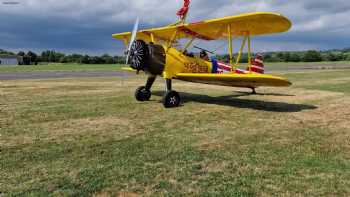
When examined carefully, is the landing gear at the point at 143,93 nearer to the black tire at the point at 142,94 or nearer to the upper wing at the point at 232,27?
the black tire at the point at 142,94

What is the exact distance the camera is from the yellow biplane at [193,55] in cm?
982

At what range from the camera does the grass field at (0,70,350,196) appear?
391 cm

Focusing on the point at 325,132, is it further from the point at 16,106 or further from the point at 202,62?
the point at 16,106

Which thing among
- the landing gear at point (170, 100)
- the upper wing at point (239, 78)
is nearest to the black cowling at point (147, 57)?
the upper wing at point (239, 78)

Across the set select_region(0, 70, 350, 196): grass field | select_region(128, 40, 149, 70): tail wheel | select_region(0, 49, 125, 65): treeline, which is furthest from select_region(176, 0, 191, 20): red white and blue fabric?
select_region(0, 49, 125, 65): treeline

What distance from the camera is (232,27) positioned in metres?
10.9

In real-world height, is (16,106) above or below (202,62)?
below

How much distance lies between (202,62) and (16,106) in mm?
6368

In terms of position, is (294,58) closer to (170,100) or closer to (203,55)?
(203,55)

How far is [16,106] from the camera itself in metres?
10.0

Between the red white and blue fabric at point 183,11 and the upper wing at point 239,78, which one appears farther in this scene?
the red white and blue fabric at point 183,11

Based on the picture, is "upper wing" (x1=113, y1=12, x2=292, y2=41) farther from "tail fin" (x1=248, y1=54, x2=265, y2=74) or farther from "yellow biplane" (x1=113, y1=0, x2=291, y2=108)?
"tail fin" (x1=248, y1=54, x2=265, y2=74)

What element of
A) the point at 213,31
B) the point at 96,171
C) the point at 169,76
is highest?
the point at 213,31

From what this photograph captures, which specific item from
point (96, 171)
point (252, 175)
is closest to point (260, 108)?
point (252, 175)
